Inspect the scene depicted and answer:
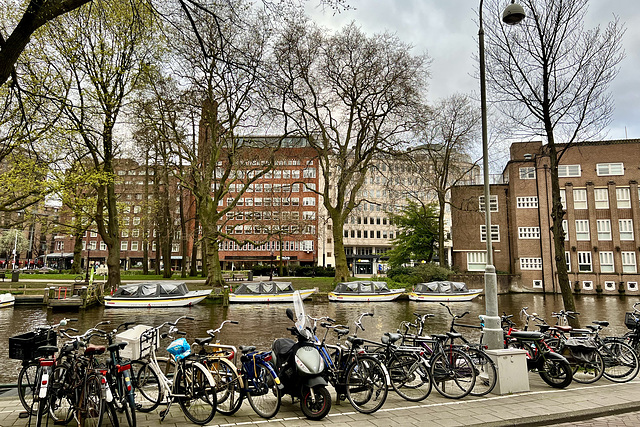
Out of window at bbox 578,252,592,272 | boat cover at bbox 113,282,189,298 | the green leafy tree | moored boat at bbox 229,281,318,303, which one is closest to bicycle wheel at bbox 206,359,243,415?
boat cover at bbox 113,282,189,298

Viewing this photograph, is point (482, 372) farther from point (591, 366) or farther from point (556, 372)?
point (591, 366)

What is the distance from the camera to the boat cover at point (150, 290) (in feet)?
86.4

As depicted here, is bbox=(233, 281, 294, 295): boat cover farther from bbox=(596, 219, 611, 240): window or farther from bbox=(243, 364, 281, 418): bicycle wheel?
bbox=(596, 219, 611, 240): window

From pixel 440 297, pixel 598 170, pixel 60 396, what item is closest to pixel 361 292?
pixel 440 297

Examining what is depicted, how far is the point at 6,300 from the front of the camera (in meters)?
24.7

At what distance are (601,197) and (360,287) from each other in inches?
1112

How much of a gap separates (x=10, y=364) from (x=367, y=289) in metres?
23.8

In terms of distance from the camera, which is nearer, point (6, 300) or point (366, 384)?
point (366, 384)

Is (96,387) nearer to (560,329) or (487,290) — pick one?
(487,290)

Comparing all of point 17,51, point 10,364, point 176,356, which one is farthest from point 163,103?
point 176,356

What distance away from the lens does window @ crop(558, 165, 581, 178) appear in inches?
1699

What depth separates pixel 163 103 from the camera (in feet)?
93.9

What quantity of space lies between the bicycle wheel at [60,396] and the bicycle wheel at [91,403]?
30 cm

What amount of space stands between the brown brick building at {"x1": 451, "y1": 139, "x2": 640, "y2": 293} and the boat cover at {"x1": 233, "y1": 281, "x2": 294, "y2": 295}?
1936 centimetres
